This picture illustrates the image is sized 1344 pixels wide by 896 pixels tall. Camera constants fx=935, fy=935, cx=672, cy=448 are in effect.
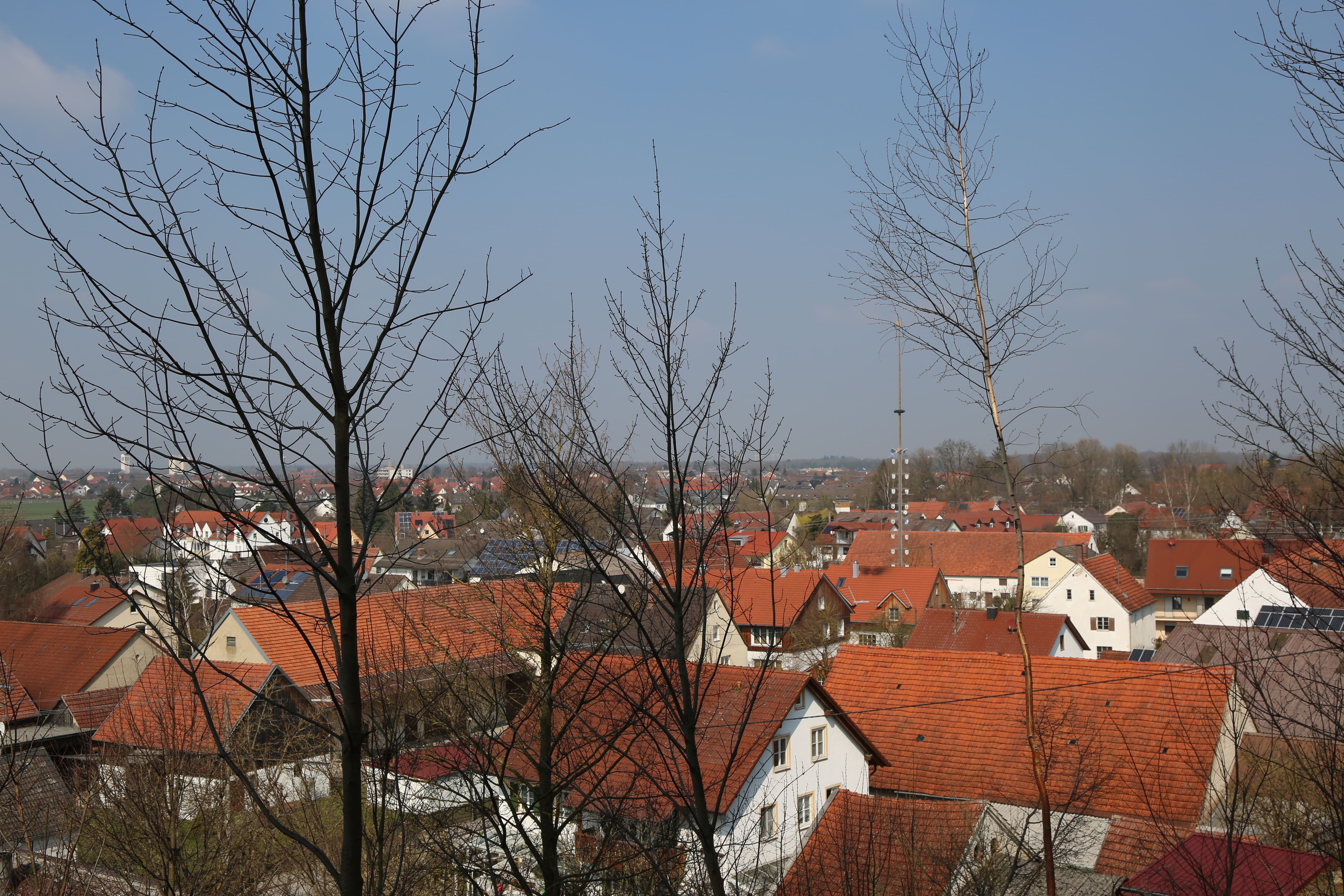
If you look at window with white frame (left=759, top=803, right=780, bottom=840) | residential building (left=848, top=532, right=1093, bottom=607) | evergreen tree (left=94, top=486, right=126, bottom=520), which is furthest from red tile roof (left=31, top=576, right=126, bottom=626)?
evergreen tree (left=94, top=486, right=126, bottom=520)

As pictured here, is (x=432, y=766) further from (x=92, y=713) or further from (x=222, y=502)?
(x=92, y=713)

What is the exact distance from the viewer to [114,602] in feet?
110

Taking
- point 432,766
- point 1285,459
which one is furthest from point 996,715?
point 1285,459

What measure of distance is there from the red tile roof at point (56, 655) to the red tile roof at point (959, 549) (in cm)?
3441

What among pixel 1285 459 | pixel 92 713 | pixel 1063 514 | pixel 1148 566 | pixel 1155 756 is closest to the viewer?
pixel 1285 459

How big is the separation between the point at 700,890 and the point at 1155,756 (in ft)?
38.5

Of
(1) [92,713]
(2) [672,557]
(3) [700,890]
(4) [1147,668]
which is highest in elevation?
(2) [672,557]

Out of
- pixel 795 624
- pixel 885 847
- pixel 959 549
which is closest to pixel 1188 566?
pixel 959 549

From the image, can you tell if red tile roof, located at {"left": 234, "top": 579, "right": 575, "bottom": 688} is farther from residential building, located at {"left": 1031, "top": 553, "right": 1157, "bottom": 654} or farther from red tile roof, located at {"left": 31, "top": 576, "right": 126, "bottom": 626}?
residential building, located at {"left": 1031, "top": 553, "right": 1157, "bottom": 654}

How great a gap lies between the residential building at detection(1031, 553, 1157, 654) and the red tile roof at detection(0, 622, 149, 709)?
32857mm

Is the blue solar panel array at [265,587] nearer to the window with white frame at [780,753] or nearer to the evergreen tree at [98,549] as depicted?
the evergreen tree at [98,549]

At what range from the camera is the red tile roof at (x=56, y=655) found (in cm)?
2409

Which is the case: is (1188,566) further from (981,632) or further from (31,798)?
(31,798)

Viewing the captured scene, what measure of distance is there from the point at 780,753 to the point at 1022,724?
4.16 metres
